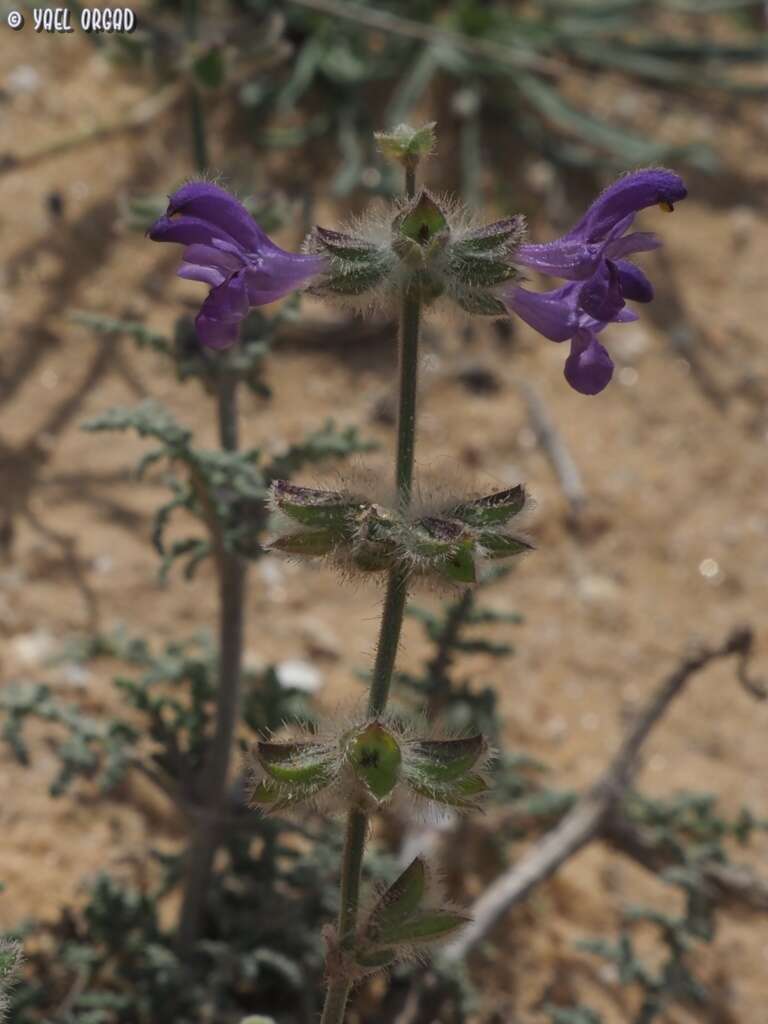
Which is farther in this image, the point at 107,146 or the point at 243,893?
the point at 107,146

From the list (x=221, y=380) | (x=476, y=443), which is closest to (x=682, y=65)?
(x=476, y=443)

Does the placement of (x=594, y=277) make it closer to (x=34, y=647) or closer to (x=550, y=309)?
(x=550, y=309)

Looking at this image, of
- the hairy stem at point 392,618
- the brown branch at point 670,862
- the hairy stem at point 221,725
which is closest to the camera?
the hairy stem at point 392,618

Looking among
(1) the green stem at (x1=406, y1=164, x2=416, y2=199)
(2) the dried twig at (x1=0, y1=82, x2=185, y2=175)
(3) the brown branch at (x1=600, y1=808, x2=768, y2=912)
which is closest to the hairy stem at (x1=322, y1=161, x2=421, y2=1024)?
(1) the green stem at (x1=406, y1=164, x2=416, y2=199)

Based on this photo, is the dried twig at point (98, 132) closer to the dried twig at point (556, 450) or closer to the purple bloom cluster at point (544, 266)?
the dried twig at point (556, 450)

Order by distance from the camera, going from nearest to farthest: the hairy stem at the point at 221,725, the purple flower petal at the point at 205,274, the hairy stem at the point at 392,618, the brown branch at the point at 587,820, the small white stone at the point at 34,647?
1. the hairy stem at the point at 392,618
2. the purple flower petal at the point at 205,274
3. the hairy stem at the point at 221,725
4. the brown branch at the point at 587,820
5. the small white stone at the point at 34,647

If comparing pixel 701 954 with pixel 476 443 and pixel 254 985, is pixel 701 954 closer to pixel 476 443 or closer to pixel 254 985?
pixel 254 985

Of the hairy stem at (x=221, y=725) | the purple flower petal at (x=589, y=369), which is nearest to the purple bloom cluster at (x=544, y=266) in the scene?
the purple flower petal at (x=589, y=369)
